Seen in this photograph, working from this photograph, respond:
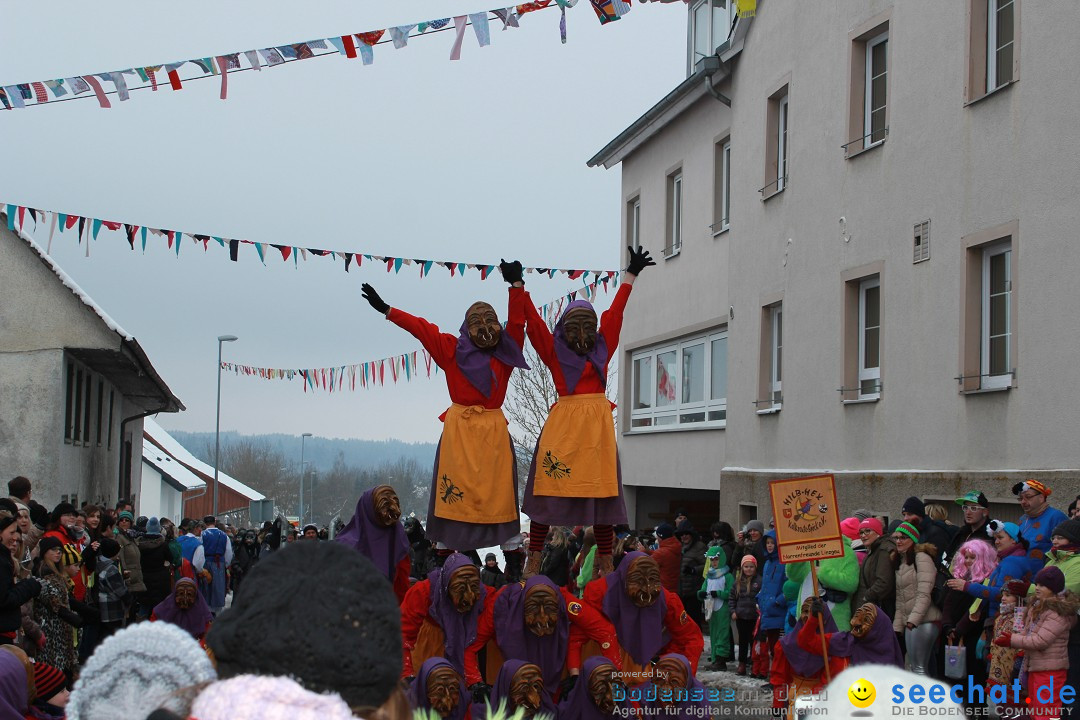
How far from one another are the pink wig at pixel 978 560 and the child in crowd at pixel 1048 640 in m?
1.51

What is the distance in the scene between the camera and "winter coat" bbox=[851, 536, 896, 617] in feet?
31.8

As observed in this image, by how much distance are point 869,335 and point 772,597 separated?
4.79 meters

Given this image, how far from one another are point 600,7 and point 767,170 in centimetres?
677

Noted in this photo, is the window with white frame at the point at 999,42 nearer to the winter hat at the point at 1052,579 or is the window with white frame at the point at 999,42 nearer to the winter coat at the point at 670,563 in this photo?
the winter coat at the point at 670,563

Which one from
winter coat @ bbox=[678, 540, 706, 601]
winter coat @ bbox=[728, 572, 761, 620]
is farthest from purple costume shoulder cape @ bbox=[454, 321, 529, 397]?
winter coat @ bbox=[678, 540, 706, 601]

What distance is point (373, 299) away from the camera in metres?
9.24

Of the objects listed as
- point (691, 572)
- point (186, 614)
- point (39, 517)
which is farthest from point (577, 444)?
point (39, 517)

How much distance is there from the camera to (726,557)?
13.5 metres

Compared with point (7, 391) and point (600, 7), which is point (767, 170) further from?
point (7, 391)

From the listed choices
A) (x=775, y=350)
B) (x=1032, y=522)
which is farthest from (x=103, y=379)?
(x=1032, y=522)

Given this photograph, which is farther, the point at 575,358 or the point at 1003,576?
the point at 575,358

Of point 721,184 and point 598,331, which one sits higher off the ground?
point 721,184

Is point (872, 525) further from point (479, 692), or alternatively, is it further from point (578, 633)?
point (479, 692)

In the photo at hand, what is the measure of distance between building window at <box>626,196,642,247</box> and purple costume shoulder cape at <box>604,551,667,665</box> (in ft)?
53.0
